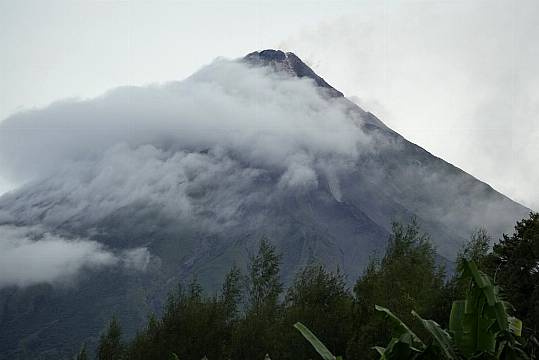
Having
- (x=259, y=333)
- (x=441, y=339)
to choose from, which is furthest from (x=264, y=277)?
(x=441, y=339)

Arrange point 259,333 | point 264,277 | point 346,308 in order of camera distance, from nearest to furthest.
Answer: point 346,308 → point 259,333 → point 264,277

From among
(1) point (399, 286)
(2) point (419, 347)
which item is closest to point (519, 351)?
(2) point (419, 347)

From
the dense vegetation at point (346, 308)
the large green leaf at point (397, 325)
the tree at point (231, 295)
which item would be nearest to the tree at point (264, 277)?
the tree at point (231, 295)

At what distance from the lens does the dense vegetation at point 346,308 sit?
35500 mm

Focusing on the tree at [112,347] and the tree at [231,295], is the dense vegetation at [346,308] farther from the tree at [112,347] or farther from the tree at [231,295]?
the tree at [112,347]

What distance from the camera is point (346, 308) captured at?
4178cm

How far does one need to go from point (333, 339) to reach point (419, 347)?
33.4 meters

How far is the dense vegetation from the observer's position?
35500 millimetres

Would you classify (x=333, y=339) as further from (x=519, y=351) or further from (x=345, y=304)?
(x=519, y=351)

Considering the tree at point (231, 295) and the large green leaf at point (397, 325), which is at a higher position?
the large green leaf at point (397, 325)

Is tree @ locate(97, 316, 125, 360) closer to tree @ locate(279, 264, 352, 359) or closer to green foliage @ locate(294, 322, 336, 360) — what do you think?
tree @ locate(279, 264, 352, 359)

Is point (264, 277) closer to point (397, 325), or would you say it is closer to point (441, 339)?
point (397, 325)

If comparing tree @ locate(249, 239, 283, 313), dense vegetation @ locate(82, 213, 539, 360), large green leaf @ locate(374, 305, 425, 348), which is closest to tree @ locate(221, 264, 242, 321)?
dense vegetation @ locate(82, 213, 539, 360)

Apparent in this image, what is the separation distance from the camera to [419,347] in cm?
792
